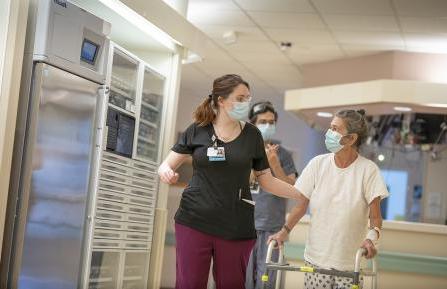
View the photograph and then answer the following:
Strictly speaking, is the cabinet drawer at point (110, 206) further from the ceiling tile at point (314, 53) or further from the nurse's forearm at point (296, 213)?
the ceiling tile at point (314, 53)

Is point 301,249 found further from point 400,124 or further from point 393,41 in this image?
point 400,124

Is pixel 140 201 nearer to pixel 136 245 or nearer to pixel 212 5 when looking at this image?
pixel 136 245

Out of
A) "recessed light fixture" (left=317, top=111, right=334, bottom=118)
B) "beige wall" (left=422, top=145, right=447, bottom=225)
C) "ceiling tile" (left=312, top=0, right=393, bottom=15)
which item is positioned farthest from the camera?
"beige wall" (left=422, top=145, right=447, bottom=225)

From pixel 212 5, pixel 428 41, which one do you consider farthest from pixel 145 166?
pixel 428 41

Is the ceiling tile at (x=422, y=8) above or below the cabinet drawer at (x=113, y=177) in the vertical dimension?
above

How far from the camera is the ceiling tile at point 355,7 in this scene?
278 inches

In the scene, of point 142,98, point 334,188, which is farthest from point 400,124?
point 334,188

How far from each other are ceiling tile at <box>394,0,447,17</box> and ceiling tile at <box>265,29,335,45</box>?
1356 mm

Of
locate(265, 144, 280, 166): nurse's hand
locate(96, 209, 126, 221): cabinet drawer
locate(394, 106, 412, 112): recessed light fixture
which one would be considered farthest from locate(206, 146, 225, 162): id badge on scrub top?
locate(394, 106, 412, 112): recessed light fixture

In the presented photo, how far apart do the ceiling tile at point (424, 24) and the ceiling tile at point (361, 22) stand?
112 millimetres

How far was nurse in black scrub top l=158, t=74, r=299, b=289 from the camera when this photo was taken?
3.66 metres

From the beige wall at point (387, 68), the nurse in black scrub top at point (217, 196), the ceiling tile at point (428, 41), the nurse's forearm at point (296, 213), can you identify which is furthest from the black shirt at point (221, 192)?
the beige wall at point (387, 68)

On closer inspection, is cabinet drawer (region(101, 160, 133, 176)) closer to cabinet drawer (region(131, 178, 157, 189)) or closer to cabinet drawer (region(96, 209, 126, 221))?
cabinet drawer (region(131, 178, 157, 189))

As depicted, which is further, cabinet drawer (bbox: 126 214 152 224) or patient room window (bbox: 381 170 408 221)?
patient room window (bbox: 381 170 408 221)
